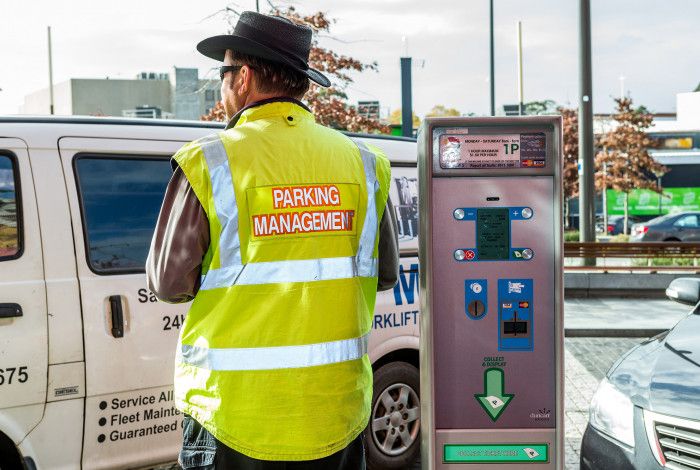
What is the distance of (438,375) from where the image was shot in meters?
3.57

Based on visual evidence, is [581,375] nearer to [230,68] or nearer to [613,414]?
[613,414]

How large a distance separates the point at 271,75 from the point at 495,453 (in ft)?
6.29

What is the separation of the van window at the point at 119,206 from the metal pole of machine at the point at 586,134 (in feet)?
39.2

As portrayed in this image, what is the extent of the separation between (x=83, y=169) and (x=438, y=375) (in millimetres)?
1877

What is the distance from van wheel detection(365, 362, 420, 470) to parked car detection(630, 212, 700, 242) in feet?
70.9

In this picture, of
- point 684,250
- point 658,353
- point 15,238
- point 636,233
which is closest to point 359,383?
point 15,238

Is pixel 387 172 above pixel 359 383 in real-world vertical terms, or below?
above

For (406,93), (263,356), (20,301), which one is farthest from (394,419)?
(406,93)

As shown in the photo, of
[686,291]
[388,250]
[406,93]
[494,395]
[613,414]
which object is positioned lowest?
[613,414]

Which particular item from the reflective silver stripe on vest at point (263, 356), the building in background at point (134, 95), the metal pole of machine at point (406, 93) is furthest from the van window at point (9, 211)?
the building in background at point (134, 95)

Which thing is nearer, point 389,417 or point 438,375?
point 438,375

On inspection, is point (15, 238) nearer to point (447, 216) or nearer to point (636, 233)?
point (447, 216)

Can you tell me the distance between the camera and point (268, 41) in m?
2.53

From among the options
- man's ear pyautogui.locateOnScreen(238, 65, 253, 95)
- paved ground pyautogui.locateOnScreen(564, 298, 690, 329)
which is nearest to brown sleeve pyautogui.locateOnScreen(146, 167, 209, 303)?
man's ear pyautogui.locateOnScreen(238, 65, 253, 95)
